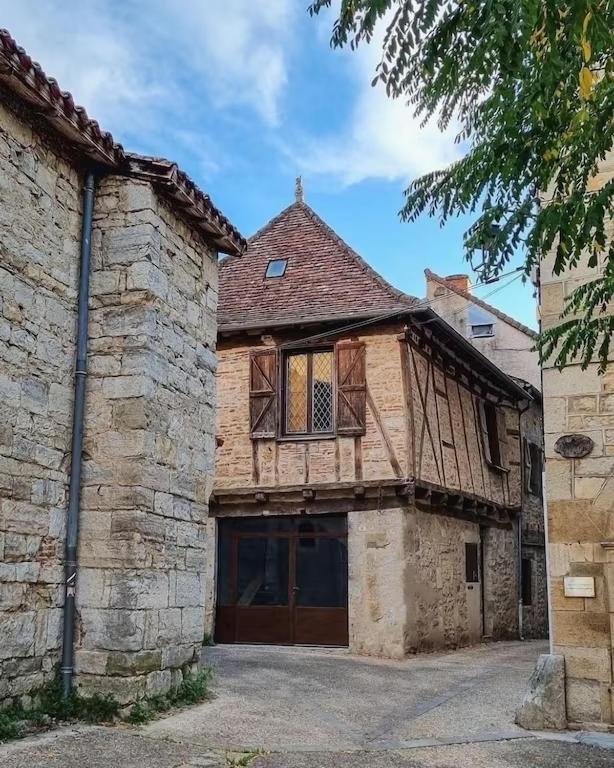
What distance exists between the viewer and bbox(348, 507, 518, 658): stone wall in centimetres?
1091

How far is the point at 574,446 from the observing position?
6281 mm

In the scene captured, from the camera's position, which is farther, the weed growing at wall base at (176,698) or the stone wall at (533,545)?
the stone wall at (533,545)

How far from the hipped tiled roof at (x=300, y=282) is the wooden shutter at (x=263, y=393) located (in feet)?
1.74

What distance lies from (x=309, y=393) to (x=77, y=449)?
6.06 metres

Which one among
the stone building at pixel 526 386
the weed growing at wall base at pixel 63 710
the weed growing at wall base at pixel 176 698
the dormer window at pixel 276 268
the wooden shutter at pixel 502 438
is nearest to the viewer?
the weed growing at wall base at pixel 63 710

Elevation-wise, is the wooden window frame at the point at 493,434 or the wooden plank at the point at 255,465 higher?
the wooden window frame at the point at 493,434

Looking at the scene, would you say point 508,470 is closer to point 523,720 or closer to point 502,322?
point 502,322

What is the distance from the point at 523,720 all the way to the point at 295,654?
4752mm

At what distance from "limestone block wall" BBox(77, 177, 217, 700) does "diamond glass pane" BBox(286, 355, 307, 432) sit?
4.78 metres

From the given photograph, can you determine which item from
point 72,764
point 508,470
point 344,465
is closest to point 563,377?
point 72,764

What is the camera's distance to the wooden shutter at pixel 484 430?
1452cm

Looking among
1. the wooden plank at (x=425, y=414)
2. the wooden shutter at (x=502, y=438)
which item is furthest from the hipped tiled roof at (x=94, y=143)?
the wooden shutter at (x=502, y=438)

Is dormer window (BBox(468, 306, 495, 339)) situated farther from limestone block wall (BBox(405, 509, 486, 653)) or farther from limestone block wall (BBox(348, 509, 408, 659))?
limestone block wall (BBox(348, 509, 408, 659))

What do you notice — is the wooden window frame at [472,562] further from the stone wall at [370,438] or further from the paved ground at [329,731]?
the paved ground at [329,731]
